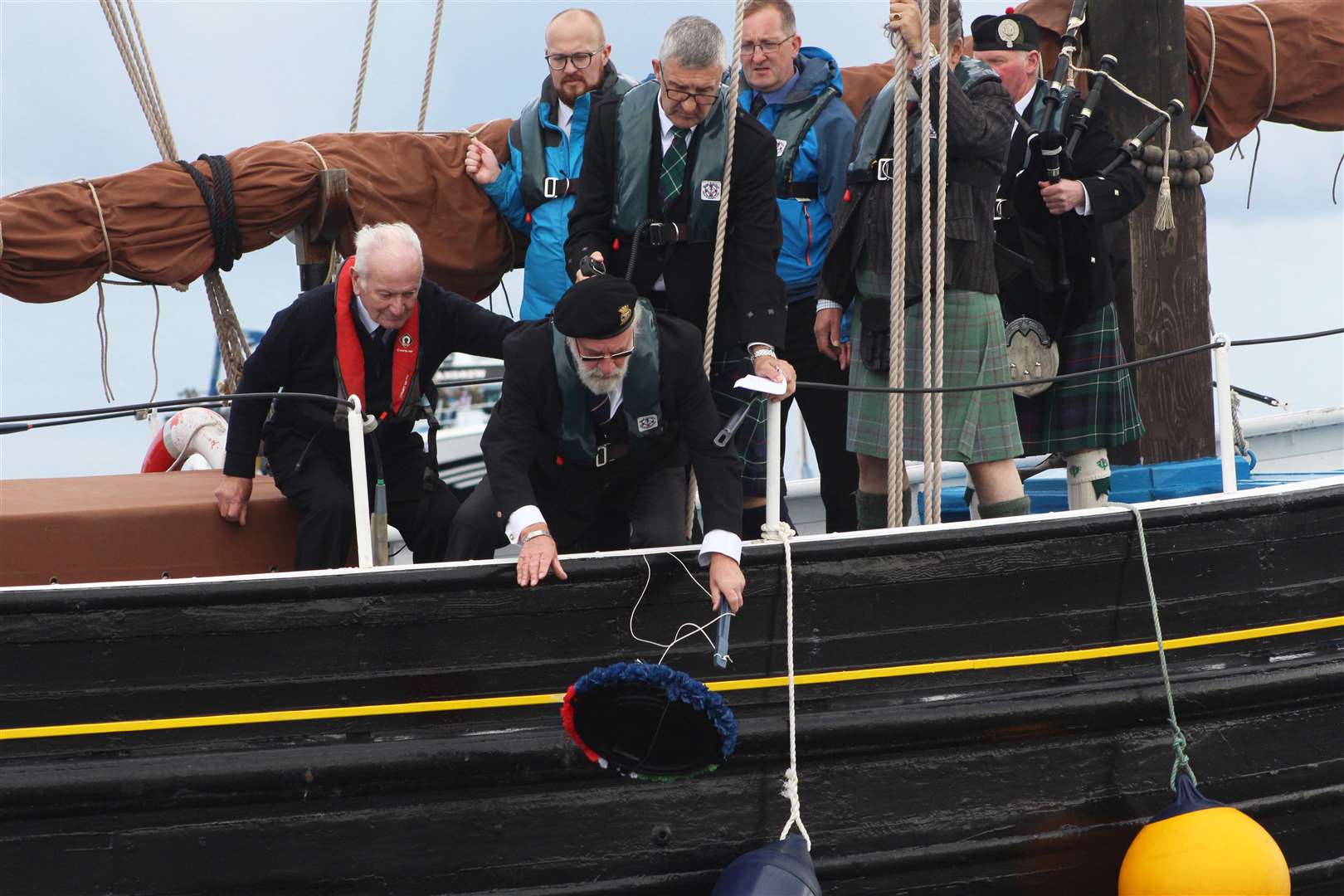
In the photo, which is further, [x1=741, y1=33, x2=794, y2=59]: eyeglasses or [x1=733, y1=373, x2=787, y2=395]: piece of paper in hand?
[x1=741, y1=33, x2=794, y2=59]: eyeglasses

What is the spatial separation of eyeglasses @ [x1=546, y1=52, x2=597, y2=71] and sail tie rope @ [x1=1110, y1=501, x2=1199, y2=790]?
216 centimetres

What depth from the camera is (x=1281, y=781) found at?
4238 mm

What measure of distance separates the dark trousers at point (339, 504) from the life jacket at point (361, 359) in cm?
18

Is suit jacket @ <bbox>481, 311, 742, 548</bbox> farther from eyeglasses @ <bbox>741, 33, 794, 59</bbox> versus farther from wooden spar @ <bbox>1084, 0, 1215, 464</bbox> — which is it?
wooden spar @ <bbox>1084, 0, 1215, 464</bbox>

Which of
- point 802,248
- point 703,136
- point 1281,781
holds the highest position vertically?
point 703,136

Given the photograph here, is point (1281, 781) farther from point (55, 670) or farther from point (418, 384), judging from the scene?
point (55, 670)

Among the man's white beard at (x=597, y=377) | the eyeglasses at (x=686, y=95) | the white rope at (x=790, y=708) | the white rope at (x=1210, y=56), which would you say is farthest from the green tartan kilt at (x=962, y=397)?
the white rope at (x=1210, y=56)

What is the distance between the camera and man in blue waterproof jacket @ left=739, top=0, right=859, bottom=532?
4668 millimetres

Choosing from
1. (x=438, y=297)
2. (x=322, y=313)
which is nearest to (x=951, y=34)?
(x=438, y=297)

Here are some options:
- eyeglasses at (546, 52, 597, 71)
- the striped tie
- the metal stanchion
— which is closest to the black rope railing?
the metal stanchion

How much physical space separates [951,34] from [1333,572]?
1.91 meters

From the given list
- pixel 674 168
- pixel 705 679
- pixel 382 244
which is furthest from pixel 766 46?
pixel 705 679

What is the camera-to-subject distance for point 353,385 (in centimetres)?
416

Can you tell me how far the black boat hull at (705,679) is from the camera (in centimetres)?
362
